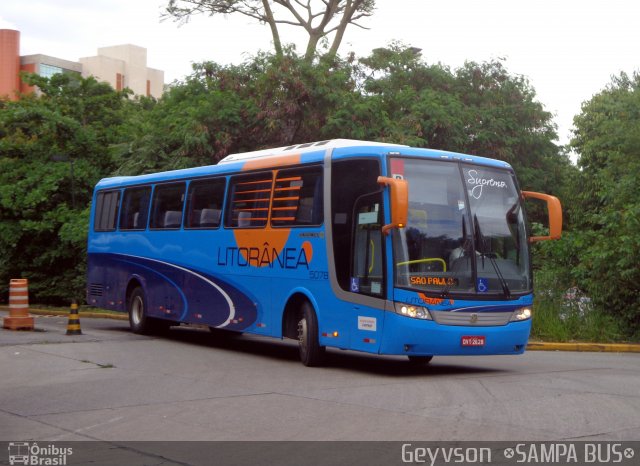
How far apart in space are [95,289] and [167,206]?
14.9ft

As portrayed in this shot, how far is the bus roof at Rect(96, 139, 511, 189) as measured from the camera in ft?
45.8

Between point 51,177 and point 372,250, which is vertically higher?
point 51,177

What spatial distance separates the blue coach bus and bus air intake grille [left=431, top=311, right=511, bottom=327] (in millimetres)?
17

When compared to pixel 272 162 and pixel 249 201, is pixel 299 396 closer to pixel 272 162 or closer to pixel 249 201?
pixel 272 162

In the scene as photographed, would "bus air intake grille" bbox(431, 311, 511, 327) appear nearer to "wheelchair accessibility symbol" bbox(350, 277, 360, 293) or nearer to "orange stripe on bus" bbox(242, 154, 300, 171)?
"wheelchair accessibility symbol" bbox(350, 277, 360, 293)

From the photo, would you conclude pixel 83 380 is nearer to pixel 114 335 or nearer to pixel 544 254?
pixel 114 335

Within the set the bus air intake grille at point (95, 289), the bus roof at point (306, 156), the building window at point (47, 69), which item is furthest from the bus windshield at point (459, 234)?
the building window at point (47, 69)

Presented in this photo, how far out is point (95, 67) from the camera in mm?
96875

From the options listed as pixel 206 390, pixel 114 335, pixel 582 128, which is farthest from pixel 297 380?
pixel 582 128

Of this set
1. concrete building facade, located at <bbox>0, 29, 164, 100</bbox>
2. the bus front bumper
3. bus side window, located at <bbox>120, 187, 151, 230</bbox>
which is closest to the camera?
the bus front bumper

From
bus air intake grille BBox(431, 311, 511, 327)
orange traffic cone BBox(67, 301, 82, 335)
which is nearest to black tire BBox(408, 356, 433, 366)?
bus air intake grille BBox(431, 311, 511, 327)

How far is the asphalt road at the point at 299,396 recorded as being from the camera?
895 cm

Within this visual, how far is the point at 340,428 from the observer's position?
905cm

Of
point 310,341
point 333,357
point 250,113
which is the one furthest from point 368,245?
point 250,113
